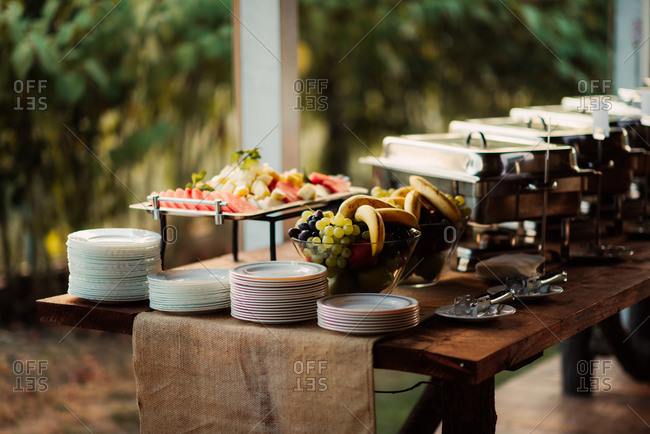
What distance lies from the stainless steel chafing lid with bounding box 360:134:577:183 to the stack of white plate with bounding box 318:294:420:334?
59cm

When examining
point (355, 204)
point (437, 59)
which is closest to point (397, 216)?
point (355, 204)

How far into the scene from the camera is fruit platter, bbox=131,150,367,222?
1.86 metres

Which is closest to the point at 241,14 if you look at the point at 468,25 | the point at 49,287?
the point at 49,287

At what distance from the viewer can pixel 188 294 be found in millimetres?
1622

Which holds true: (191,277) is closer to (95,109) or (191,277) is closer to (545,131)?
(545,131)

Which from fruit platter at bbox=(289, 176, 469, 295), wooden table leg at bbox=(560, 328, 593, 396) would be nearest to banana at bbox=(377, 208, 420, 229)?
fruit platter at bbox=(289, 176, 469, 295)

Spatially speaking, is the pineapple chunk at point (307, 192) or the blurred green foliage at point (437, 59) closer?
the pineapple chunk at point (307, 192)
